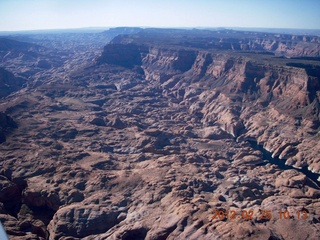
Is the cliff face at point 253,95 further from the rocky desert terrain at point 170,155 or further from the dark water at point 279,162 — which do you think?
the dark water at point 279,162

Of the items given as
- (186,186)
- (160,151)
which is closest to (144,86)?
(160,151)

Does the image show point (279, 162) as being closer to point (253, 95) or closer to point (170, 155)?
point (170, 155)
